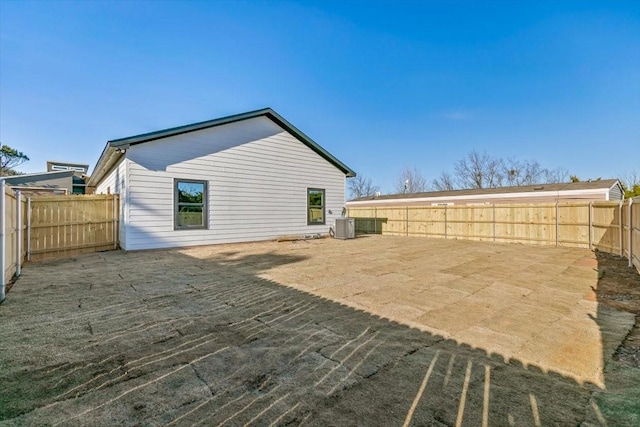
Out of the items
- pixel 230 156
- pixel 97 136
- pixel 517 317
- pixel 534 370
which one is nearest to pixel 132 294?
pixel 534 370

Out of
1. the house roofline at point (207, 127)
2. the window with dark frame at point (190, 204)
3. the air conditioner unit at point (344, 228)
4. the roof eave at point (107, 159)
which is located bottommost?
the air conditioner unit at point (344, 228)

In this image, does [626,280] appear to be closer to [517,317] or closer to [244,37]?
[517,317]

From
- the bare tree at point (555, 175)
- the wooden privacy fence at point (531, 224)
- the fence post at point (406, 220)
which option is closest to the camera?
the wooden privacy fence at point (531, 224)

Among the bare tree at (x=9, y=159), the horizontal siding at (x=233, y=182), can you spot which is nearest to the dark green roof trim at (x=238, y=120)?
the horizontal siding at (x=233, y=182)

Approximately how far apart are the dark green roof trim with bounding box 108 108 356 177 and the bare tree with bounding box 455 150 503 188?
82.1 feet

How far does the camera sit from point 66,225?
7.95m

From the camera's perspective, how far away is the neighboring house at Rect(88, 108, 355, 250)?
8617 mm

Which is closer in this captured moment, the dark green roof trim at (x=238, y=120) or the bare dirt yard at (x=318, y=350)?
the bare dirt yard at (x=318, y=350)

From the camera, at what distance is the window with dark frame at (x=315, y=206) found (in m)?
12.6

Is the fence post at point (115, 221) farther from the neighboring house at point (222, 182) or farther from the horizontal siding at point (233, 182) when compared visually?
the horizontal siding at point (233, 182)

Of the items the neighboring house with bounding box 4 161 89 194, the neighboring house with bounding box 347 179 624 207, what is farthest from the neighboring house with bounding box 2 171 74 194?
the neighboring house with bounding box 347 179 624 207

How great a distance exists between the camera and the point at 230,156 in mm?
10406

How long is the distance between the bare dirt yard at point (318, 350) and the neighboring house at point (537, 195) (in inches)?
565

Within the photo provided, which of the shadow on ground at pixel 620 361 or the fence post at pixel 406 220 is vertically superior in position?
the fence post at pixel 406 220
